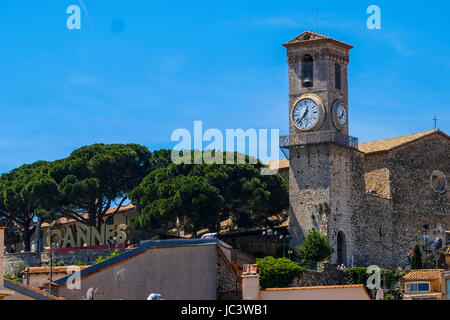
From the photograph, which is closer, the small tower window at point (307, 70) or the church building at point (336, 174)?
the church building at point (336, 174)

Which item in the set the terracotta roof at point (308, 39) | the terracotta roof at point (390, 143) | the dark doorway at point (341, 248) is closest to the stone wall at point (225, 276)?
the dark doorway at point (341, 248)

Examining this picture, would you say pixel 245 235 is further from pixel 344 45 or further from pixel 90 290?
pixel 90 290

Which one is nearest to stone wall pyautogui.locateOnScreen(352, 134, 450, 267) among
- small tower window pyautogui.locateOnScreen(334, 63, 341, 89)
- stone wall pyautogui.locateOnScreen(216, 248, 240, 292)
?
small tower window pyautogui.locateOnScreen(334, 63, 341, 89)

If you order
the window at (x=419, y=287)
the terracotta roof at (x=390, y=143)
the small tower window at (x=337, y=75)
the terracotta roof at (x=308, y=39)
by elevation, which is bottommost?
the window at (x=419, y=287)

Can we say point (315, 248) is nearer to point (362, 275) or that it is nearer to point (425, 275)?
point (362, 275)

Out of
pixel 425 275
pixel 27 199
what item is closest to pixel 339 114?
pixel 425 275

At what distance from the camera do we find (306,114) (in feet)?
218

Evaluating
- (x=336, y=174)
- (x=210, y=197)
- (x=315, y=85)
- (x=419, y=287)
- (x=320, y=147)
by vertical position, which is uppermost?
(x=315, y=85)

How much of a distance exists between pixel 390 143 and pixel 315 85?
31.2 ft

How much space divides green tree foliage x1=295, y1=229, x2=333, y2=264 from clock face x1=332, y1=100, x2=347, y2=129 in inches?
286

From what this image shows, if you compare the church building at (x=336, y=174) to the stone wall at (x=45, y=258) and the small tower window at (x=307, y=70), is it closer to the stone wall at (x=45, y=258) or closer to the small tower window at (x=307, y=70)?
the small tower window at (x=307, y=70)

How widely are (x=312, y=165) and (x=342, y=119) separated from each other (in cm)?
383

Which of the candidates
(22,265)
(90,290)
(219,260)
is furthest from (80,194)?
(90,290)

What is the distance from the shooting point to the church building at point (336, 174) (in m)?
65.1
